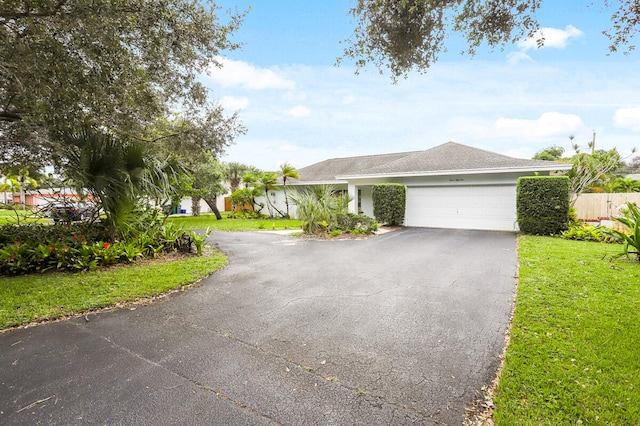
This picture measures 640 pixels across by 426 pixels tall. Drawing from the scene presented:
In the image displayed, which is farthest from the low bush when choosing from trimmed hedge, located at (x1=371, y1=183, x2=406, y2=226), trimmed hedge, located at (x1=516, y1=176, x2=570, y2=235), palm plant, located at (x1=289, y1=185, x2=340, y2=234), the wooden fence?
the wooden fence

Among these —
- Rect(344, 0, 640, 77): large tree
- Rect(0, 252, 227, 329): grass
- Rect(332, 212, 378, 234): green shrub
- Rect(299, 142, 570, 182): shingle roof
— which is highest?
Rect(344, 0, 640, 77): large tree

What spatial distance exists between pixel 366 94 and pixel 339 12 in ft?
24.3

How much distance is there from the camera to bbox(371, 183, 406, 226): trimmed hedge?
44.8ft

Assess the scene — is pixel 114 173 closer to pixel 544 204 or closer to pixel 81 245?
pixel 81 245

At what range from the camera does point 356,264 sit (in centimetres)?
675

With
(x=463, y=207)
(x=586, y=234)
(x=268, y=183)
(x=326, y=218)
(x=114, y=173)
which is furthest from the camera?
(x=268, y=183)

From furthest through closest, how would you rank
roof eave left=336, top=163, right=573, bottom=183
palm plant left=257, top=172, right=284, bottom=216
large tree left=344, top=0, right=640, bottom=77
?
1. palm plant left=257, top=172, right=284, bottom=216
2. roof eave left=336, top=163, right=573, bottom=183
3. large tree left=344, top=0, right=640, bottom=77

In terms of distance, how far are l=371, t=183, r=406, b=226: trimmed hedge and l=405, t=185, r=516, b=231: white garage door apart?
821 mm

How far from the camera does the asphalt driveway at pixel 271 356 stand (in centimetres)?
213

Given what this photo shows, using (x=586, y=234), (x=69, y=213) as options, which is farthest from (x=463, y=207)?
(x=69, y=213)

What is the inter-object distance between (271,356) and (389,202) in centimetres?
1153

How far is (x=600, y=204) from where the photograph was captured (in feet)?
45.5

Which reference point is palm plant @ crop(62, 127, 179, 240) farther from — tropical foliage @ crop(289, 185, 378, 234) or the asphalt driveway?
tropical foliage @ crop(289, 185, 378, 234)

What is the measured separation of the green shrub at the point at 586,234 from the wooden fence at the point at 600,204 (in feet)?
16.4
